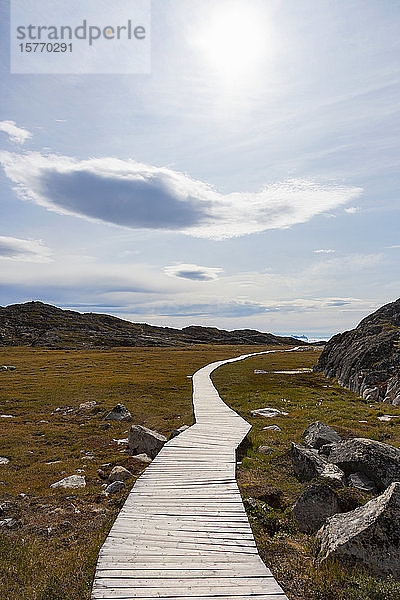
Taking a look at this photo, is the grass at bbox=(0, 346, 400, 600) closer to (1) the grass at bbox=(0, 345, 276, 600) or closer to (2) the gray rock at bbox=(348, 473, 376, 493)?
(1) the grass at bbox=(0, 345, 276, 600)

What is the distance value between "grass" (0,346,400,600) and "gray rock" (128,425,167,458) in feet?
2.53

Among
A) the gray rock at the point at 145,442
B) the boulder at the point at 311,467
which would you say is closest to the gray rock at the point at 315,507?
the boulder at the point at 311,467

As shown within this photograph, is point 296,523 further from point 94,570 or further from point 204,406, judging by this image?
point 204,406

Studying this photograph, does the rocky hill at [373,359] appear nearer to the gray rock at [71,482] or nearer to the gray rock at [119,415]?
the gray rock at [119,415]

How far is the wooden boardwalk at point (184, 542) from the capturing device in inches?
304

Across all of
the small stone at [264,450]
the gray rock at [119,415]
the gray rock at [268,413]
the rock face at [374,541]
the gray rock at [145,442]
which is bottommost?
the gray rock at [268,413]

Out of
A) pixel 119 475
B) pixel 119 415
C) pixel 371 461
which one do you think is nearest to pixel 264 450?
pixel 371 461

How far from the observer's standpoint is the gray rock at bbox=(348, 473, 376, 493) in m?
12.5

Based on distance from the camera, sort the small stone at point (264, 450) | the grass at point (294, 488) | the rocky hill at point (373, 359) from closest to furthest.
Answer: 1. the grass at point (294, 488)
2. the small stone at point (264, 450)
3. the rocky hill at point (373, 359)

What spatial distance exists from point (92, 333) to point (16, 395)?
6201 inches

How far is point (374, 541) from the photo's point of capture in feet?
27.9

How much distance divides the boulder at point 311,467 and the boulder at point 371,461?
0.51 metres

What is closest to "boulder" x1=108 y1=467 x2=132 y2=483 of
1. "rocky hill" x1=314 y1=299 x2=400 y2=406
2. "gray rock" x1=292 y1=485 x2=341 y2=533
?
"gray rock" x1=292 y1=485 x2=341 y2=533

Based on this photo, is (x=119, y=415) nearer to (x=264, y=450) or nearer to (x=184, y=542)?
(x=264, y=450)
